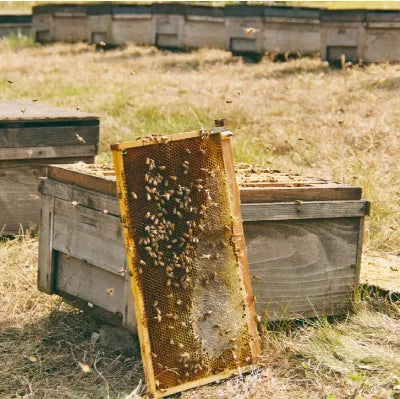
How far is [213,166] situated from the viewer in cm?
322

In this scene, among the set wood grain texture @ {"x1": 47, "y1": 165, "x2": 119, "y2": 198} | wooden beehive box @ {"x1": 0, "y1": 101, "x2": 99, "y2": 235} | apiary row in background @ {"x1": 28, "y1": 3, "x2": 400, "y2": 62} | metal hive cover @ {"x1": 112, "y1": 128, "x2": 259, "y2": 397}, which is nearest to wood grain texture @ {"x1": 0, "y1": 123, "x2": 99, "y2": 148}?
wooden beehive box @ {"x1": 0, "y1": 101, "x2": 99, "y2": 235}

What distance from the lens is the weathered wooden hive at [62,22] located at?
630 inches

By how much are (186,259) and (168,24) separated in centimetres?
1161

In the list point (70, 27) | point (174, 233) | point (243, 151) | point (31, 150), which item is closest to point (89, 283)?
point (174, 233)

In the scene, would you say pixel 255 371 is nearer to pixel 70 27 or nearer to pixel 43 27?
pixel 70 27

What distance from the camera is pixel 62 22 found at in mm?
16141

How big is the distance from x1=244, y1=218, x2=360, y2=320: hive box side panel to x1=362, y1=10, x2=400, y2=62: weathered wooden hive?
293 inches

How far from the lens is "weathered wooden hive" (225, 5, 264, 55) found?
40.5 feet

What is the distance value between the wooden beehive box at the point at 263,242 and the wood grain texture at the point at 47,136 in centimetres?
113

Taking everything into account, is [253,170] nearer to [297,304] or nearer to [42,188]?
[297,304]

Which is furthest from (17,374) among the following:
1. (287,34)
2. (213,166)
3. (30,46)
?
(30,46)

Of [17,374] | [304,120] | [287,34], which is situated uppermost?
[287,34]

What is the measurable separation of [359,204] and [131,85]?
697 centimetres

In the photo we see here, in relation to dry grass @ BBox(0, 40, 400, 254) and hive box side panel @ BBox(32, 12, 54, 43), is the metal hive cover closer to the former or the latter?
dry grass @ BBox(0, 40, 400, 254)
